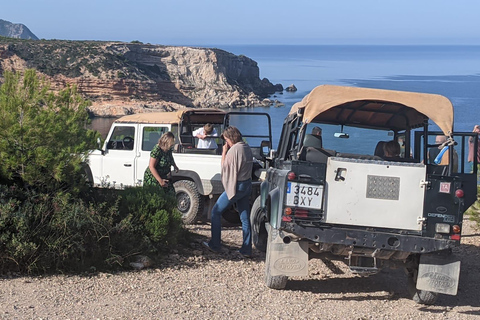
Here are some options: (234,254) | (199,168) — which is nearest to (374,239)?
(234,254)

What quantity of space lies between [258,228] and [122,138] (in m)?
4.30

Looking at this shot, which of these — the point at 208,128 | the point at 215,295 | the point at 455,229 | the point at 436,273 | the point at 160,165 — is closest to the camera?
the point at 455,229

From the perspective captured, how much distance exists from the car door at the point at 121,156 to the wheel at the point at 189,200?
1.19 metres

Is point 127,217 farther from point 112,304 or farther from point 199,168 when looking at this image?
point 199,168

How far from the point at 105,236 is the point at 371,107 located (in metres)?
3.36

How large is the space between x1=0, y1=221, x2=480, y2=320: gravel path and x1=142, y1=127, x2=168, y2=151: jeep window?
390 centimetres

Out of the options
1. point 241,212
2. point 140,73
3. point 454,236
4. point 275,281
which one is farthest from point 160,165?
point 140,73

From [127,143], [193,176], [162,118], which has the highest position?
[162,118]

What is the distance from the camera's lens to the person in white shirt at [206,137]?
11.8 meters

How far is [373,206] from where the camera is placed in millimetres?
6629

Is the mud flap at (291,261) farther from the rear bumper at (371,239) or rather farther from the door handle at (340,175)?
the door handle at (340,175)

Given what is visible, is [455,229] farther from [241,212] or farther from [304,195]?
[241,212]

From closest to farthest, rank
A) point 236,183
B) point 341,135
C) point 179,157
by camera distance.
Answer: point 341,135 → point 236,183 → point 179,157

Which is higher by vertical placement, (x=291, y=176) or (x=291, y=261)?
(x=291, y=176)
